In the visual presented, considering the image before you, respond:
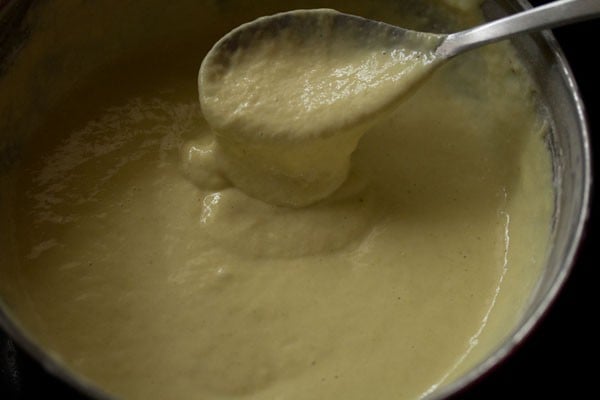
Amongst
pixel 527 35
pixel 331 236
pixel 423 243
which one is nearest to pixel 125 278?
pixel 331 236

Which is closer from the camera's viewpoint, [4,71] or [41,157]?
[4,71]

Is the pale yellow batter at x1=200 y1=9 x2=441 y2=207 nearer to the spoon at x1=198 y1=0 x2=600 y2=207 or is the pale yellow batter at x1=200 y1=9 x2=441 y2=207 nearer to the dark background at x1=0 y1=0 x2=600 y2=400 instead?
the spoon at x1=198 y1=0 x2=600 y2=207

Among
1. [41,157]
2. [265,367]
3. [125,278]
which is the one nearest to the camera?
[265,367]

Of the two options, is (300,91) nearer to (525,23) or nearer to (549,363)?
(525,23)

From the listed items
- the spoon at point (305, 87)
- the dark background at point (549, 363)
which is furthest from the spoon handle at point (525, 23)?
the dark background at point (549, 363)

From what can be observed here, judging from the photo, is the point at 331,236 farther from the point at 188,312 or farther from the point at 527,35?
the point at 527,35

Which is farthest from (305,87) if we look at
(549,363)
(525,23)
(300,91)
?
(549,363)
